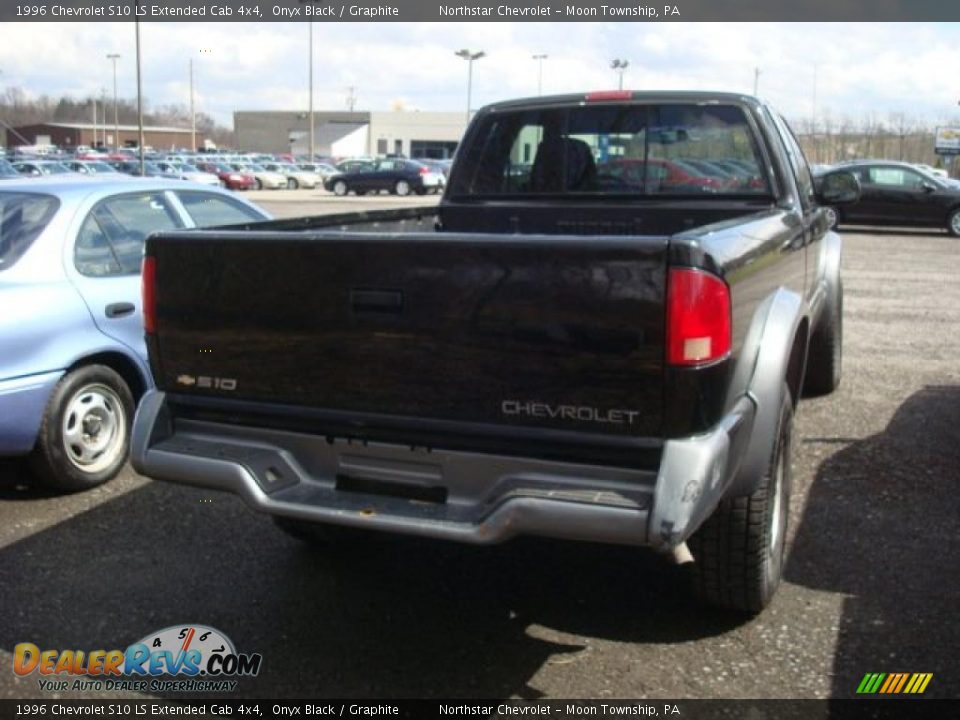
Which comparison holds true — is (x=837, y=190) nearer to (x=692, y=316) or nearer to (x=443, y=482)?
(x=692, y=316)

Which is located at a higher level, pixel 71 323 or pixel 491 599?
pixel 71 323

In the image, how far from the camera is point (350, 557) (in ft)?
14.4

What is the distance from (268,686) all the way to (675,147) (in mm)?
3366

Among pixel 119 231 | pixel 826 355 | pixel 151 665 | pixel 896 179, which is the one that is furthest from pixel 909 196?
pixel 151 665

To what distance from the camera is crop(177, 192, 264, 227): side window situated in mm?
6141

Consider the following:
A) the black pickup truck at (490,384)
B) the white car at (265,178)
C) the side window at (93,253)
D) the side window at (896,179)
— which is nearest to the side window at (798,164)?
the black pickup truck at (490,384)

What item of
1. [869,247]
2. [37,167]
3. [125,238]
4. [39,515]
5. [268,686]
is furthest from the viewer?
[37,167]

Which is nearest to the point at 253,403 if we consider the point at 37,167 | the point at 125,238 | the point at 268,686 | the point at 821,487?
the point at 268,686

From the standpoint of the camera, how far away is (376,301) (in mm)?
3176

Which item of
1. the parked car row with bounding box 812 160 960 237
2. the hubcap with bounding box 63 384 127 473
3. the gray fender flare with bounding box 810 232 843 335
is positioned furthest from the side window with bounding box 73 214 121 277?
the parked car row with bounding box 812 160 960 237

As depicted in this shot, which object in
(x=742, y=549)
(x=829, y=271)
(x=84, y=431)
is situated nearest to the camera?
(x=742, y=549)

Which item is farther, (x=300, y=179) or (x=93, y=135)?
(x=93, y=135)

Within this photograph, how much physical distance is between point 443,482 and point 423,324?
1.71 feet

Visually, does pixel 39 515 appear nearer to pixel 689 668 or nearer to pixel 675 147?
pixel 689 668
